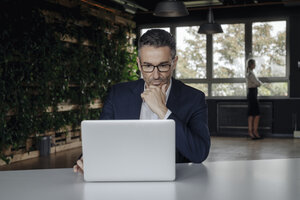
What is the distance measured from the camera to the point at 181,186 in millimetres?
1389

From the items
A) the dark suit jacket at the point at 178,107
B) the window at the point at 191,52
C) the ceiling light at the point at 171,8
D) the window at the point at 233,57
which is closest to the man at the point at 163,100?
the dark suit jacket at the point at 178,107

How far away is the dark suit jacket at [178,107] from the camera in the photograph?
195 centimetres

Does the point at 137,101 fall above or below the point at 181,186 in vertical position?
above

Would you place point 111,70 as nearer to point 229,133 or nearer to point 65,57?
point 65,57

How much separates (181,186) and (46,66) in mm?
4758

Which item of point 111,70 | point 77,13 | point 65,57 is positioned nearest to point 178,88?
point 65,57

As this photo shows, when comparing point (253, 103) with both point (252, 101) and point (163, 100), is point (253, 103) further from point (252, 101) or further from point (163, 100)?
point (163, 100)

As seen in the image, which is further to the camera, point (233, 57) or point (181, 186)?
point (233, 57)

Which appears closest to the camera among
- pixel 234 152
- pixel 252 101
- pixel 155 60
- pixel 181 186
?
pixel 181 186

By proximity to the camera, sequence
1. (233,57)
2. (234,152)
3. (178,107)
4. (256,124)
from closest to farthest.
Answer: (178,107) → (234,152) → (256,124) → (233,57)

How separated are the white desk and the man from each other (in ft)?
0.48

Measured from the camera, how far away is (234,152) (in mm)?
6477

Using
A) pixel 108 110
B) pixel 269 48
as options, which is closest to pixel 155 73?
pixel 108 110

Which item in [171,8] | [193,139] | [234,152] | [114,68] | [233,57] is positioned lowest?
[234,152]
